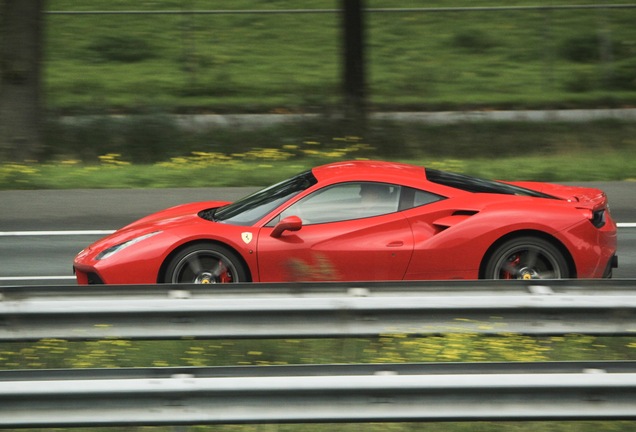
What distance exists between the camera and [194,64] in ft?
76.1

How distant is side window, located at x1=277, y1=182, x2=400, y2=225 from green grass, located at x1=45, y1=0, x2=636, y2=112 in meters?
12.2

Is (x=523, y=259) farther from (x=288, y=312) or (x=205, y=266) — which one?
(x=288, y=312)

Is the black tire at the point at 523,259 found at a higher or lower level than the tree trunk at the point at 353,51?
lower

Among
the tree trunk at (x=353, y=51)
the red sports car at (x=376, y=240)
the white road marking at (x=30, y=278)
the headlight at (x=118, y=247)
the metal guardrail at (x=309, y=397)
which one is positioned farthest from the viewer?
the tree trunk at (x=353, y=51)

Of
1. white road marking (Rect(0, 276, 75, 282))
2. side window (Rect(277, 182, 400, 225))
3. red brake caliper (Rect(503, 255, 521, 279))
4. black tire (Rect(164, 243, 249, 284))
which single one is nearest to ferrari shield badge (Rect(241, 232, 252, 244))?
black tire (Rect(164, 243, 249, 284))

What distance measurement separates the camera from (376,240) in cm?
756

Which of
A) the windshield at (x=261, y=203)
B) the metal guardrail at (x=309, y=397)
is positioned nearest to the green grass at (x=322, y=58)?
the windshield at (x=261, y=203)

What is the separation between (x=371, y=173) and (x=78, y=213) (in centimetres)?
508

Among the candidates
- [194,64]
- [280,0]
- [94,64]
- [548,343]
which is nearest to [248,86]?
[194,64]

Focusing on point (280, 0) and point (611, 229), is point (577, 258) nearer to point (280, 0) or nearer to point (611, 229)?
point (611, 229)

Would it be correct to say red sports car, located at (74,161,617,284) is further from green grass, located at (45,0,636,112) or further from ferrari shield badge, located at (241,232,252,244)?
green grass, located at (45,0,636,112)

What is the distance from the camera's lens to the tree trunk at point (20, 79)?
15195 mm

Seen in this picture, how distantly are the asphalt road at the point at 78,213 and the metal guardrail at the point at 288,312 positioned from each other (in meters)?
5.31

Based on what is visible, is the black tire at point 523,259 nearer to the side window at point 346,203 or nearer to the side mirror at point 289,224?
the side window at point 346,203
